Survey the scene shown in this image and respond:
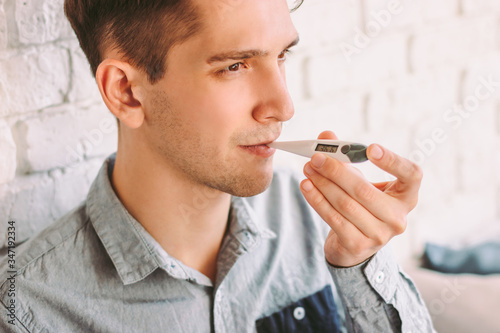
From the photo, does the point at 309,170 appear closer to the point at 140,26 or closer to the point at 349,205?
the point at 349,205

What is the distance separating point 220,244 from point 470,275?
2.39ft

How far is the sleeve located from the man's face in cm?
25

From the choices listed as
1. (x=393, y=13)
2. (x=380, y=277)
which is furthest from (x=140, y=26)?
(x=393, y=13)

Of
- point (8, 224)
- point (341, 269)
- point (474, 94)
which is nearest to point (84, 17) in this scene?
point (8, 224)

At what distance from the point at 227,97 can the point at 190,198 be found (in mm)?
231

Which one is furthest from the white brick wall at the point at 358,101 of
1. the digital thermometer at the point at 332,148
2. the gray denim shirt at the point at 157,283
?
the digital thermometer at the point at 332,148

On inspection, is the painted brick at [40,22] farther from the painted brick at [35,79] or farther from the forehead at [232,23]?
the forehead at [232,23]

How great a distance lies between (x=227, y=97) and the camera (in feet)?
3.15

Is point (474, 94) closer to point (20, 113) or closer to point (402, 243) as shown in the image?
point (402, 243)

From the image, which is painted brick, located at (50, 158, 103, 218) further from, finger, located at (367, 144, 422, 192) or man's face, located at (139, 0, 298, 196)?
finger, located at (367, 144, 422, 192)

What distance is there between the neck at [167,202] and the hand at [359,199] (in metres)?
0.26

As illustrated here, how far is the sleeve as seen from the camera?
1054 millimetres

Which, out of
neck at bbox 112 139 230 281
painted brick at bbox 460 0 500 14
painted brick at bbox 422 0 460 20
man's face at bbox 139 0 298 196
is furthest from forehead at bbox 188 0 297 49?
painted brick at bbox 460 0 500 14

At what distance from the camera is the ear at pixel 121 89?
3.25ft
